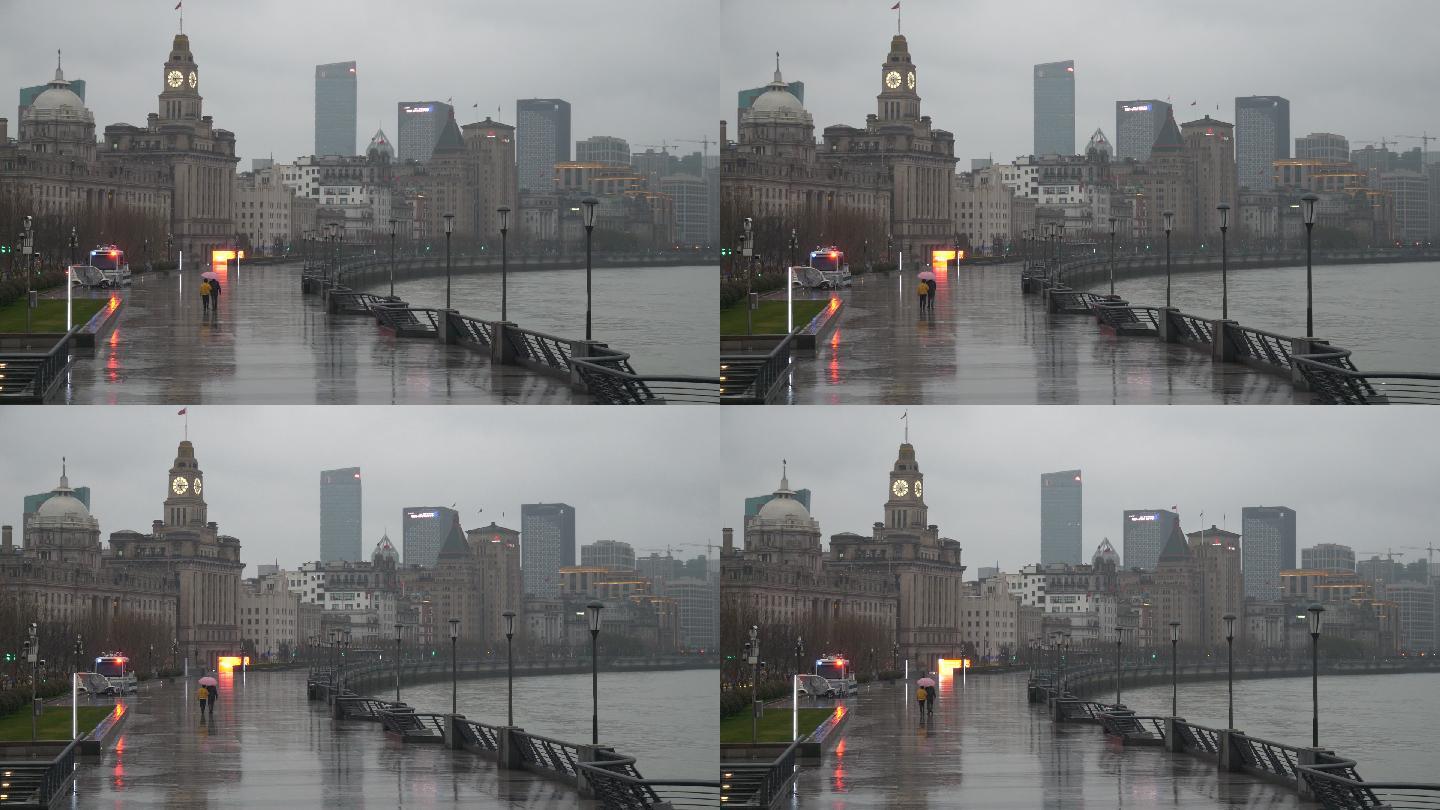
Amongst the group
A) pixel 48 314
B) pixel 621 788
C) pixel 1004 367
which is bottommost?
pixel 621 788

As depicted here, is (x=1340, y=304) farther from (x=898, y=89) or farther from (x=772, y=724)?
(x=772, y=724)

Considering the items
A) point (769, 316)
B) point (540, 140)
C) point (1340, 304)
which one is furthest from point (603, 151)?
point (769, 316)

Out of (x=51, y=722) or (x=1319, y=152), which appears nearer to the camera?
(x=51, y=722)

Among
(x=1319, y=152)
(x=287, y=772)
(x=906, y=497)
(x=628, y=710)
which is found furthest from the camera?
(x=1319, y=152)

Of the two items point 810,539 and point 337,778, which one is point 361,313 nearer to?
point 337,778

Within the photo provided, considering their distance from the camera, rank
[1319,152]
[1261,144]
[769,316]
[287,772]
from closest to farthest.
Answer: [287,772], [769,316], [1261,144], [1319,152]

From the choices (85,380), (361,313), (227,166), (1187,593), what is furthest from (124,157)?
(1187,593)

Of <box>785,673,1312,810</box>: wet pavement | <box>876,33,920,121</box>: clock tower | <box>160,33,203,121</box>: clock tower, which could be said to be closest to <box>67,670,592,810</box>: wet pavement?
<box>785,673,1312,810</box>: wet pavement

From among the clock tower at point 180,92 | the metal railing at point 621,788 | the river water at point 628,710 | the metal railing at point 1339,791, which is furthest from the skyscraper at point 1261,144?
the metal railing at point 621,788

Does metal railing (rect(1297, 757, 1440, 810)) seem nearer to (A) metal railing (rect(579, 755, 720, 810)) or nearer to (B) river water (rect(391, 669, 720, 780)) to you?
(A) metal railing (rect(579, 755, 720, 810))
